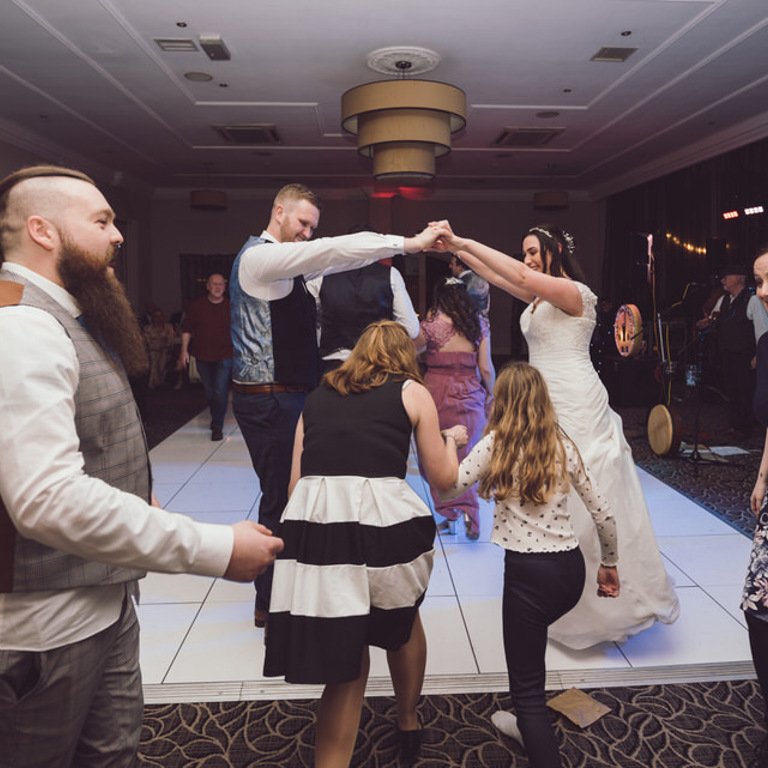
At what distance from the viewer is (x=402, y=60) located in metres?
5.81

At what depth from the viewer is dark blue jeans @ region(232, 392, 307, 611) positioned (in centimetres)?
263

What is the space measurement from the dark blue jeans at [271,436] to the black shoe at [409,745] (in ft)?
2.92

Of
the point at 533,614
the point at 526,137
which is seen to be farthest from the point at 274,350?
the point at 526,137

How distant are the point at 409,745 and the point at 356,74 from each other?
18.8 feet

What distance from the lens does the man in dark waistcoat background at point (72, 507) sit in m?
0.98

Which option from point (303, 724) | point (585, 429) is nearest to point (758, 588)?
point (585, 429)

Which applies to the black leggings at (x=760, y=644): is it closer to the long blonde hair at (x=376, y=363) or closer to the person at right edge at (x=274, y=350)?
the long blonde hair at (x=376, y=363)

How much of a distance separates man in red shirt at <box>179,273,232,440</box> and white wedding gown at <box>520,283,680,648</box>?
422cm

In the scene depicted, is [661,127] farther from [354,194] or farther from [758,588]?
[758,588]

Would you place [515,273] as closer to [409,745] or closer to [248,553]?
[409,745]

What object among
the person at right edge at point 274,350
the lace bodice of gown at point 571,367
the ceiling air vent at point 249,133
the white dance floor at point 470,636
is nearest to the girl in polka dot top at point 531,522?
the white dance floor at point 470,636

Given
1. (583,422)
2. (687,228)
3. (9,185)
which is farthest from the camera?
(687,228)

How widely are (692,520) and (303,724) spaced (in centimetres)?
292

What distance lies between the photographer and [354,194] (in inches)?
527
